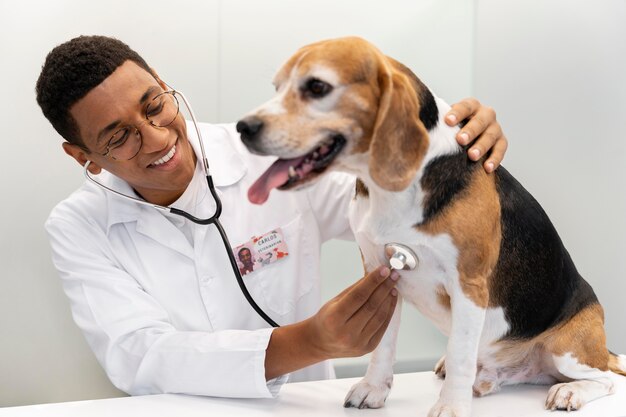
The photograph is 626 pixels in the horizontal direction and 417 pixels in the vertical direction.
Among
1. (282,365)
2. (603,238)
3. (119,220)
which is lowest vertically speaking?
(603,238)

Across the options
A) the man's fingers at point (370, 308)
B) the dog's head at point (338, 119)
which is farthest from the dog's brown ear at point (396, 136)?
the man's fingers at point (370, 308)

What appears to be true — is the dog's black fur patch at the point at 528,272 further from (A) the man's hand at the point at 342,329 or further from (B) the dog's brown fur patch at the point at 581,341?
(A) the man's hand at the point at 342,329

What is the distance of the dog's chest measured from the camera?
119 cm

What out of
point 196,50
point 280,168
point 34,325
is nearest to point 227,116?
point 196,50

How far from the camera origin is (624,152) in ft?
7.50

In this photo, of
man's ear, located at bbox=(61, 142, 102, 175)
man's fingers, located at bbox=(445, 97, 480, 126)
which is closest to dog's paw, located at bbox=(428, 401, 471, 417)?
man's fingers, located at bbox=(445, 97, 480, 126)

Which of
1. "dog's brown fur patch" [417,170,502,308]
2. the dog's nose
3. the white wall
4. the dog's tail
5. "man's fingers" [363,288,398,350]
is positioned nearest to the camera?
the dog's nose

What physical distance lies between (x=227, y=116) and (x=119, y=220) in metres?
0.61

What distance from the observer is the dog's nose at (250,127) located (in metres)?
1.05

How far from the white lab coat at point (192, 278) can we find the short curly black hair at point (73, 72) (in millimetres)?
252

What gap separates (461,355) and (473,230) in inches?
8.8

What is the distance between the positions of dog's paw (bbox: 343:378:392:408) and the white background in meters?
0.81

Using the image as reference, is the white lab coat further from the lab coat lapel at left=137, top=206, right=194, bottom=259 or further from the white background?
the white background

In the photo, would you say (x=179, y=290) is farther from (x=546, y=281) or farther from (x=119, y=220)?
(x=546, y=281)
